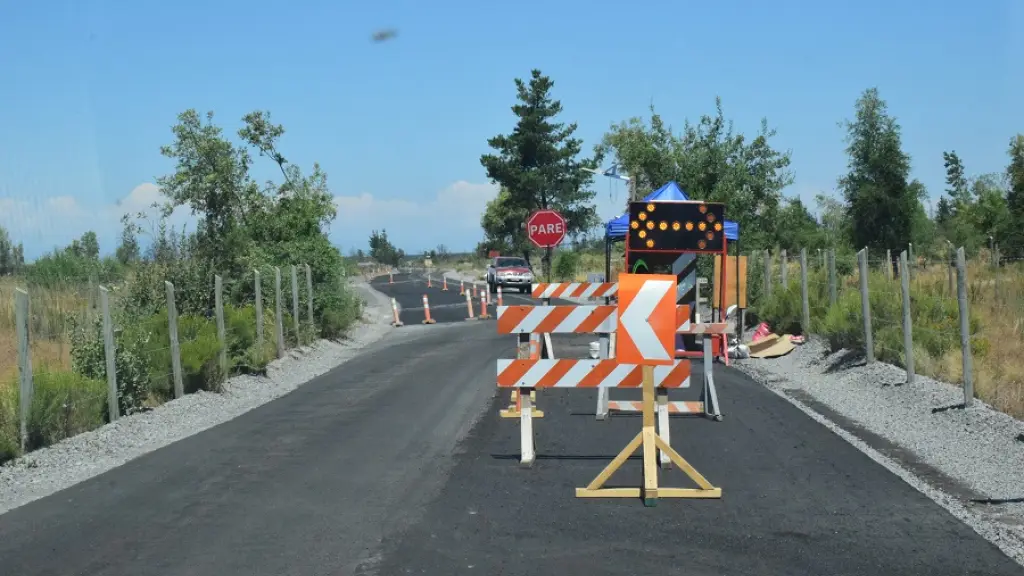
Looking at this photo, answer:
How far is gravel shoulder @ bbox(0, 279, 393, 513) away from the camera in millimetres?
10055

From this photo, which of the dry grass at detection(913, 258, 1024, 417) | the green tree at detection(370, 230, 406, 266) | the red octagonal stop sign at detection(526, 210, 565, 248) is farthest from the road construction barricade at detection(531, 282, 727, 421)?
the green tree at detection(370, 230, 406, 266)

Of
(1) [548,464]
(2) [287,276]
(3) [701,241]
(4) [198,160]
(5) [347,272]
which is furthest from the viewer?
(4) [198,160]

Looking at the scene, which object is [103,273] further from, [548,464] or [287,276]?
[548,464]

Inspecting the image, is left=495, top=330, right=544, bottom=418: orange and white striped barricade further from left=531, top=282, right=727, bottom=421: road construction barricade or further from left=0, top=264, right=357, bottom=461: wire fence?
left=0, top=264, right=357, bottom=461: wire fence

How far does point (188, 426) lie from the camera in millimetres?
13734

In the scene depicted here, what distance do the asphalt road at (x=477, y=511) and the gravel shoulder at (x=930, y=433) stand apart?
0.31 metres

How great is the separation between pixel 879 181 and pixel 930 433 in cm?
3306

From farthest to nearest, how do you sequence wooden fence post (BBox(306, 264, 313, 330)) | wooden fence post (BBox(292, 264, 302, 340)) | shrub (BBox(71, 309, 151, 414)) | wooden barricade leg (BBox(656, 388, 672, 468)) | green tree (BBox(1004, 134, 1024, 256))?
1. green tree (BBox(1004, 134, 1024, 256))
2. wooden fence post (BBox(306, 264, 313, 330))
3. wooden fence post (BBox(292, 264, 302, 340))
4. shrub (BBox(71, 309, 151, 414))
5. wooden barricade leg (BBox(656, 388, 672, 468))

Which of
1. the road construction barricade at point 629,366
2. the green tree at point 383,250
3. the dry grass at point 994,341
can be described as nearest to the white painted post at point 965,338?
the dry grass at point 994,341

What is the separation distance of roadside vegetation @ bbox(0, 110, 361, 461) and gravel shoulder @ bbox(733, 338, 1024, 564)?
9.08 metres

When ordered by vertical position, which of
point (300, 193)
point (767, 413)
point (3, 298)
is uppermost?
point (300, 193)

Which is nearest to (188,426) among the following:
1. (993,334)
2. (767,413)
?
(767,413)

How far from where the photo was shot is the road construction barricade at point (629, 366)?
862 centimetres

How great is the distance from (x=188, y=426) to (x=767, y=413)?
303 inches
